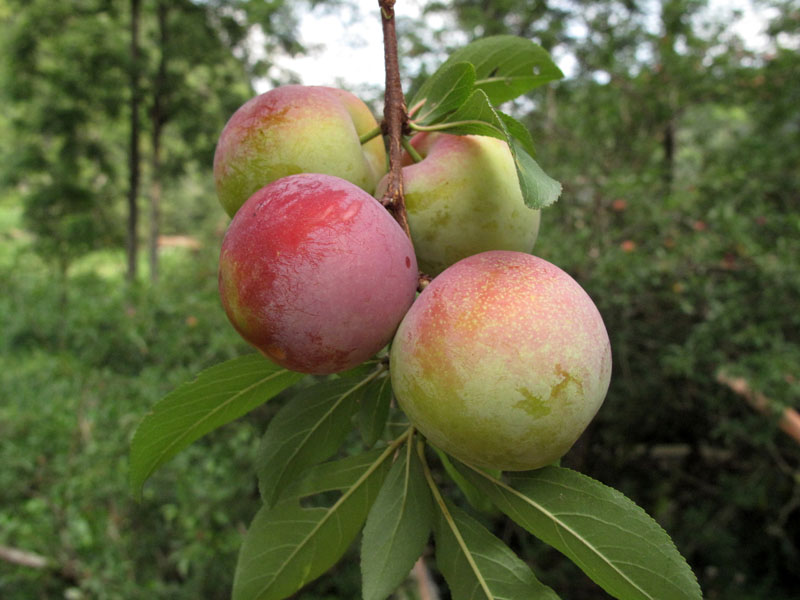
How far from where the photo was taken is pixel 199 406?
60 centimetres

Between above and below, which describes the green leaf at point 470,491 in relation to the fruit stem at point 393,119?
below

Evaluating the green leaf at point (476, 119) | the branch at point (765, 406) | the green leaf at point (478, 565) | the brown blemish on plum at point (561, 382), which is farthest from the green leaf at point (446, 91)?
the branch at point (765, 406)

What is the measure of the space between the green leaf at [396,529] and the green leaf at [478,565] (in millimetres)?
25

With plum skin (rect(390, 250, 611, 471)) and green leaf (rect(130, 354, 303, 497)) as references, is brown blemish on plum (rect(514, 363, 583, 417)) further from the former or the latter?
green leaf (rect(130, 354, 303, 497))

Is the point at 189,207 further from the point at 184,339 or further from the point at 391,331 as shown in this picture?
the point at 391,331

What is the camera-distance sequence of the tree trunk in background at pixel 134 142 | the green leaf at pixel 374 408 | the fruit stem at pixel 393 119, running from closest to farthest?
1. the fruit stem at pixel 393 119
2. the green leaf at pixel 374 408
3. the tree trunk in background at pixel 134 142

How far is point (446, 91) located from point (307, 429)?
385mm

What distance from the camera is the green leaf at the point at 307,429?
0.62m

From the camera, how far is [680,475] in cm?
265

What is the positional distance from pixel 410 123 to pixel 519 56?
20 centimetres

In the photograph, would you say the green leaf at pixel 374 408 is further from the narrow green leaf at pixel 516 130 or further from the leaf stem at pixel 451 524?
the narrow green leaf at pixel 516 130

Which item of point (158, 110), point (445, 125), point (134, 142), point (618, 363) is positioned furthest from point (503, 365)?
point (158, 110)

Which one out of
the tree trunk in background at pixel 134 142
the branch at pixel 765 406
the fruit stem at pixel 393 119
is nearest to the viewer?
the fruit stem at pixel 393 119

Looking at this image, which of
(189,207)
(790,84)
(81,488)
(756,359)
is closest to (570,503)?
(756,359)
